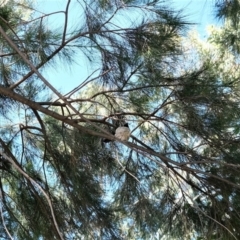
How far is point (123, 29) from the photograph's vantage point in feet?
5.66

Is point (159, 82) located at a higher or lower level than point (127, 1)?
lower

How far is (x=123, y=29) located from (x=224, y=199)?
0.72 meters

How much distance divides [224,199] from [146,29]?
Answer: 680mm

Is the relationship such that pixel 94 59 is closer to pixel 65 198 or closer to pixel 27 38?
pixel 27 38

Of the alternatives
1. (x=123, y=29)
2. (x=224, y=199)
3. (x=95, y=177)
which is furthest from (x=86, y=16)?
(x=224, y=199)

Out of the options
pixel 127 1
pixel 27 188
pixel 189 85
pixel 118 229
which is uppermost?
pixel 127 1

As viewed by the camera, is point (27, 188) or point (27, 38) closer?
point (27, 38)

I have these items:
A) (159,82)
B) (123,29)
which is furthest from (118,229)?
(123,29)

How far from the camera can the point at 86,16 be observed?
5.55 ft

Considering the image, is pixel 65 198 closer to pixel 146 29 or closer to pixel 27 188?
pixel 27 188

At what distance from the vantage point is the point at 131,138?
1824 millimetres

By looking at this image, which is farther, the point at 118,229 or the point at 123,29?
the point at 118,229

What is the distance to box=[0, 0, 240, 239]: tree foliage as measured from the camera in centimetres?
171

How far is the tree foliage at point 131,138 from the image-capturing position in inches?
67.2
